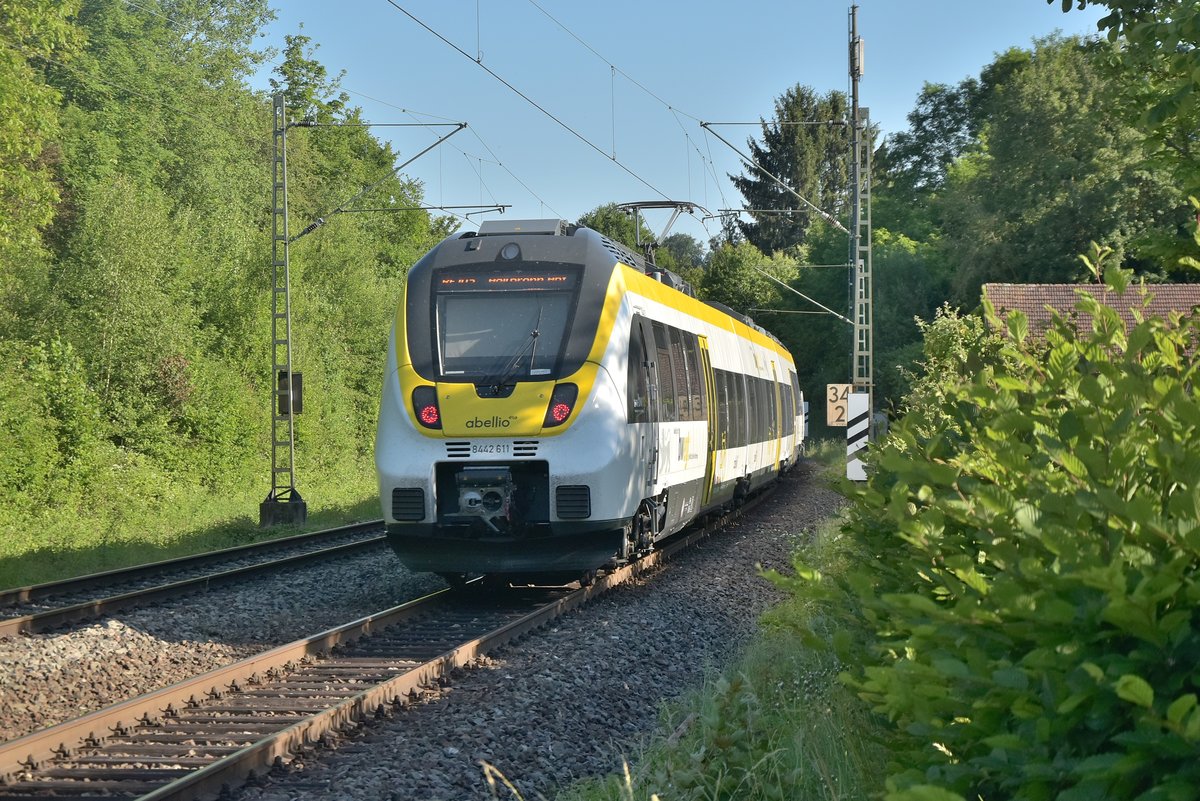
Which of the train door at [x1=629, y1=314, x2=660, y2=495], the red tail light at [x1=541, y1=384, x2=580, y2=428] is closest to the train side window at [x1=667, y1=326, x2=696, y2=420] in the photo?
the train door at [x1=629, y1=314, x2=660, y2=495]

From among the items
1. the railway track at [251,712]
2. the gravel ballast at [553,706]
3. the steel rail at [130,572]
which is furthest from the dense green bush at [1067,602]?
the steel rail at [130,572]

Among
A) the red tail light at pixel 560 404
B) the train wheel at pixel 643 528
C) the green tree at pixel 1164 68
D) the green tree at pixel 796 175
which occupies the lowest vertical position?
the train wheel at pixel 643 528

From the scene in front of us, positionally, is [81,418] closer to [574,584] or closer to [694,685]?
[574,584]

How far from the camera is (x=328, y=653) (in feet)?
32.8

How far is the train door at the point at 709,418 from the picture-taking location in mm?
16172

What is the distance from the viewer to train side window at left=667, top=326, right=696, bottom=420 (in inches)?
563

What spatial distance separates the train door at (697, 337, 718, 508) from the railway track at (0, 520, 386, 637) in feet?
16.8

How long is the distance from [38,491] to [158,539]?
4.82 meters

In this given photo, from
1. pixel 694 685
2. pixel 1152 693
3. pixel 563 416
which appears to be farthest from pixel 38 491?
pixel 1152 693

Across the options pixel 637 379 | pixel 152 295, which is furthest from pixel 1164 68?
pixel 152 295

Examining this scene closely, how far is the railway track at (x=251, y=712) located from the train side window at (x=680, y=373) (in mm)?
3597

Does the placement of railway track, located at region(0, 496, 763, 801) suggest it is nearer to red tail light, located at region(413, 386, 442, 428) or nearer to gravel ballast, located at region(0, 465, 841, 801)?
gravel ballast, located at region(0, 465, 841, 801)

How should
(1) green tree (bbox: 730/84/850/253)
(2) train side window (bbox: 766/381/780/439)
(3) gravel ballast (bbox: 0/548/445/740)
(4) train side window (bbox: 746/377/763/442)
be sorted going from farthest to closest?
(1) green tree (bbox: 730/84/850/253) → (2) train side window (bbox: 766/381/780/439) → (4) train side window (bbox: 746/377/763/442) → (3) gravel ballast (bbox: 0/548/445/740)

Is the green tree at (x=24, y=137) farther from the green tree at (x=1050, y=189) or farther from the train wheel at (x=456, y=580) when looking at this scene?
the green tree at (x=1050, y=189)
